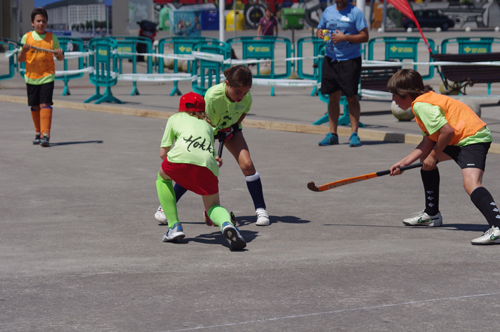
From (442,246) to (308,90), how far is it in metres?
16.1

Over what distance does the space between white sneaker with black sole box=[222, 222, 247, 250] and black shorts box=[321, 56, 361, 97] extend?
579 centimetres

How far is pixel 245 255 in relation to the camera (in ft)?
17.4

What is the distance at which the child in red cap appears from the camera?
18.1 ft

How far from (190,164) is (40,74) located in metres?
6.18

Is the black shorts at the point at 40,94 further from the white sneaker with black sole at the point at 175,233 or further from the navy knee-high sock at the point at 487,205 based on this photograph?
the navy knee-high sock at the point at 487,205

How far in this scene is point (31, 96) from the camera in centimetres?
1108

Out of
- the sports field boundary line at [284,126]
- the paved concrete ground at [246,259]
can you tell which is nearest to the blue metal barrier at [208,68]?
the sports field boundary line at [284,126]

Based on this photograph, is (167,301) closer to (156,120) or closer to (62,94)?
(156,120)

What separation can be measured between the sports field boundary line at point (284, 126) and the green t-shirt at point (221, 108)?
16.1ft

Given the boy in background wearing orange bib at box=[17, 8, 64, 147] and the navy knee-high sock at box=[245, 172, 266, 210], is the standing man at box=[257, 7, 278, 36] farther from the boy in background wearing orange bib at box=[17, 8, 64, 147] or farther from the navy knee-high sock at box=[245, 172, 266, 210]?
the navy knee-high sock at box=[245, 172, 266, 210]

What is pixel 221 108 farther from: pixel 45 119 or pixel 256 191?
pixel 45 119

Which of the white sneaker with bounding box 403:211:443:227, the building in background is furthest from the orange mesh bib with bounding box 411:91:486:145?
the building in background

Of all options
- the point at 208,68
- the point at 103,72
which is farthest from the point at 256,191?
the point at 103,72

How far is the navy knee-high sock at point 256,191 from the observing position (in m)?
6.46
